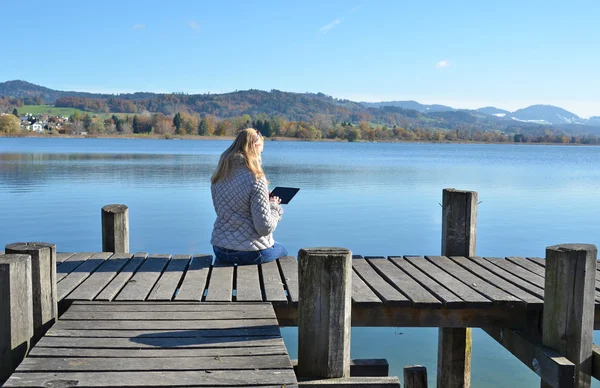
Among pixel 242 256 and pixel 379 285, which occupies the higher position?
pixel 242 256

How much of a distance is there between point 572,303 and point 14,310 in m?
3.92

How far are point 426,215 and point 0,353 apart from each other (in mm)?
18128

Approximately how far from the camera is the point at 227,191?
6039mm

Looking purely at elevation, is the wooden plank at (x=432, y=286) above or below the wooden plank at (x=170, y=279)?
above

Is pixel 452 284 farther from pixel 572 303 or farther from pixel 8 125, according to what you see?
pixel 8 125

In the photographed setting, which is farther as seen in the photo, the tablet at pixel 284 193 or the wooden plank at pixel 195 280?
the tablet at pixel 284 193

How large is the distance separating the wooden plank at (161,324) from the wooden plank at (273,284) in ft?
1.38

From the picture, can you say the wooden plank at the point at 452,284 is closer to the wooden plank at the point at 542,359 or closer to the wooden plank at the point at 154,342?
the wooden plank at the point at 542,359

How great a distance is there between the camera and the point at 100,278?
229 inches

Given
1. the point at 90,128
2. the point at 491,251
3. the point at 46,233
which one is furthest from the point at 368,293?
the point at 90,128

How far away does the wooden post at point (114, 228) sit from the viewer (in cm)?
695

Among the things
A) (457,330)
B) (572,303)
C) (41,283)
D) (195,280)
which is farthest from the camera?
(457,330)

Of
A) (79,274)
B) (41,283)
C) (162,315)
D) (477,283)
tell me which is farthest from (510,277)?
(41,283)

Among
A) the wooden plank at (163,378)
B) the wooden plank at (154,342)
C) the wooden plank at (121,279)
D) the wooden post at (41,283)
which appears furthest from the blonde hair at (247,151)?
the wooden plank at (163,378)
